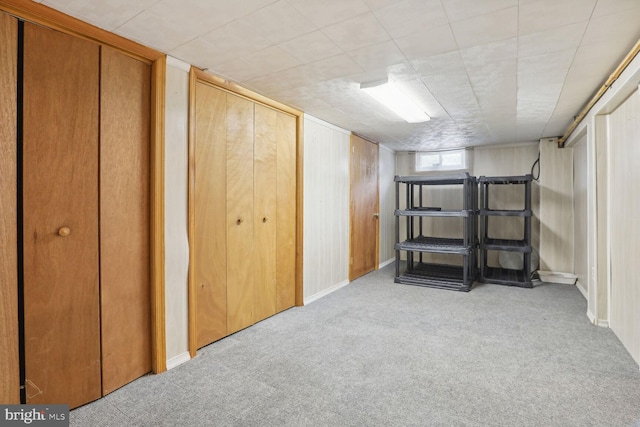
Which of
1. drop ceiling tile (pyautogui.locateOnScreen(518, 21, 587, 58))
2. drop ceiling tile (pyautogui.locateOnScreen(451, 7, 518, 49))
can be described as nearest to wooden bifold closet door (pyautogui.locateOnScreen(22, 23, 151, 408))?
drop ceiling tile (pyautogui.locateOnScreen(451, 7, 518, 49))

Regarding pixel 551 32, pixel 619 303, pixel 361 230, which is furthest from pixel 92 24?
pixel 619 303

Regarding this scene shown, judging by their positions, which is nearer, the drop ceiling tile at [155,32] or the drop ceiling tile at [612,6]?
the drop ceiling tile at [612,6]

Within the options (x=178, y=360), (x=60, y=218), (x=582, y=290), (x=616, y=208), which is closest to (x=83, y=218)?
(x=60, y=218)

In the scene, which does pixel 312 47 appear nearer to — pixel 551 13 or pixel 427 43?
pixel 427 43

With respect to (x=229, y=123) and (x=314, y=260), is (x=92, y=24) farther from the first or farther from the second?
(x=314, y=260)

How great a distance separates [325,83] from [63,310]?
8.27ft

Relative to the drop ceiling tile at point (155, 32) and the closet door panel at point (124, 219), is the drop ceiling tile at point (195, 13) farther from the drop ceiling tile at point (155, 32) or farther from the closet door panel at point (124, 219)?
the closet door panel at point (124, 219)

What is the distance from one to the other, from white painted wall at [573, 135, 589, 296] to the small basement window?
1.73 metres

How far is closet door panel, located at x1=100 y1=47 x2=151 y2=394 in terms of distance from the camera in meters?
1.99

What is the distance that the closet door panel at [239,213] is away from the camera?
112 inches

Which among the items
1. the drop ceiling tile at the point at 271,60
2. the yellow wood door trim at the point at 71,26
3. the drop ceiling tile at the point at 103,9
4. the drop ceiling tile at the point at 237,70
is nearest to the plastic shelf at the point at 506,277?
the drop ceiling tile at the point at 271,60

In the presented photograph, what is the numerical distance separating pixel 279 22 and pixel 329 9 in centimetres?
32

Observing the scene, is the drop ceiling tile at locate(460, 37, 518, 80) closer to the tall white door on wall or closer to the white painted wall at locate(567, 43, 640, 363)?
the white painted wall at locate(567, 43, 640, 363)

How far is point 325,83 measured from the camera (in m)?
2.78
